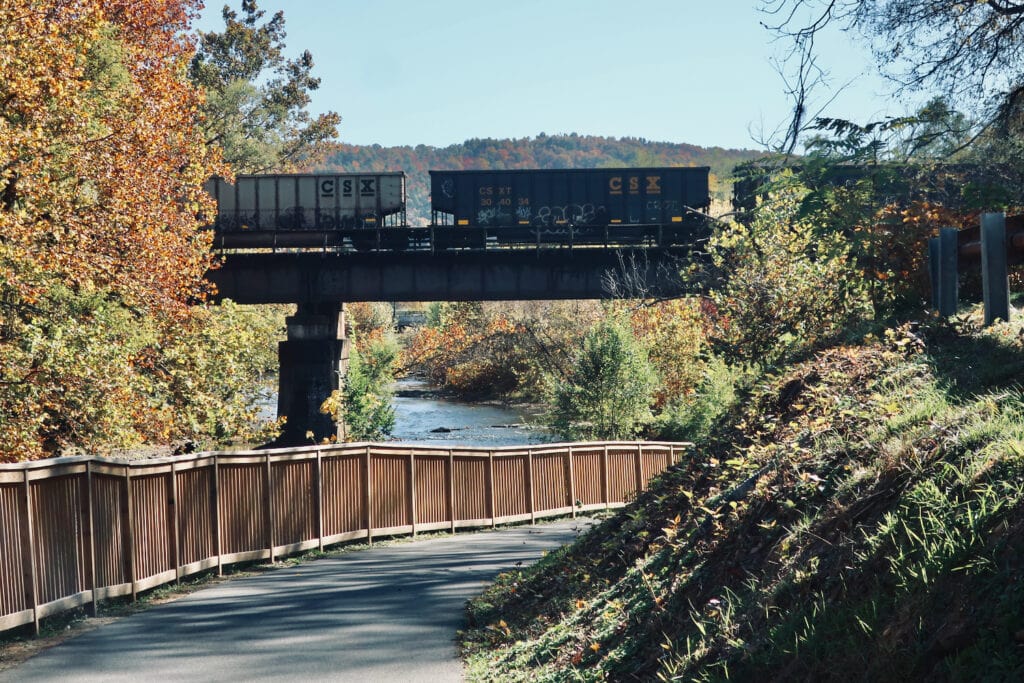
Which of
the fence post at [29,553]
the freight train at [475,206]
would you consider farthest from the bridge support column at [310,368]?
the fence post at [29,553]

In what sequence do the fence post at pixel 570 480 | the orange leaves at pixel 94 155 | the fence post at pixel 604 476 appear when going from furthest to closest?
the fence post at pixel 604 476, the fence post at pixel 570 480, the orange leaves at pixel 94 155

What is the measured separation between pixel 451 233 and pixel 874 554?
119 ft

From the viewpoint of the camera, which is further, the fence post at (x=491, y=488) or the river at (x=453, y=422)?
the river at (x=453, y=422)

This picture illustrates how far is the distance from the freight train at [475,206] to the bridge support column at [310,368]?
3.24 meters

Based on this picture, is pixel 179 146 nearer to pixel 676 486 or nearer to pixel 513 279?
pixel 513 279

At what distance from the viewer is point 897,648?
4.41 meters

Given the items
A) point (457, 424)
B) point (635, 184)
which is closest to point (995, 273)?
point (635, 184)

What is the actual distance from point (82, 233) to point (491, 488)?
9726mm

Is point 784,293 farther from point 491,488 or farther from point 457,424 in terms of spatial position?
point 457,424

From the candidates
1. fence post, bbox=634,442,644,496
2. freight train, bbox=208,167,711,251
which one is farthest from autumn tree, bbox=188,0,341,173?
fence post, bbox=634,442,644,496

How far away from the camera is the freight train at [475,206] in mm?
42156

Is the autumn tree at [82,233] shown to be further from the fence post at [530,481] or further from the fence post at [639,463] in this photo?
the fence post at [639,463]

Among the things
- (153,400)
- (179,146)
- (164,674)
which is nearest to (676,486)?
(164,674)

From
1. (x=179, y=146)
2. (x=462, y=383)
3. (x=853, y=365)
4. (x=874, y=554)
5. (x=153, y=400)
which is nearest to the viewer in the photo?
(x=874, y=554)
